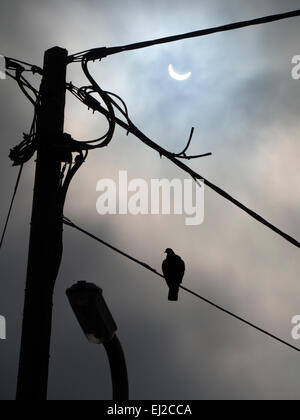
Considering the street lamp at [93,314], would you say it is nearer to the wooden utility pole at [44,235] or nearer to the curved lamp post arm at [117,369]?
the curved lamp post arm at [117,369]

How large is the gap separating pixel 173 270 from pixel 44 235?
9.02 metres

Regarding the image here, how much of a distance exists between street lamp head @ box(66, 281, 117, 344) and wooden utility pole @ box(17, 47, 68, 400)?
34 centimetres

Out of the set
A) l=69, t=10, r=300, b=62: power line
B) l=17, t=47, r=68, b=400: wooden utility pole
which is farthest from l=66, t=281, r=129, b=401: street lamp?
l=69, t=10, r=300, b=62: power line

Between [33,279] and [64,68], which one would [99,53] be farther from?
[33,279]

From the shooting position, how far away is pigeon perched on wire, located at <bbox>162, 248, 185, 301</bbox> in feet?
48.5

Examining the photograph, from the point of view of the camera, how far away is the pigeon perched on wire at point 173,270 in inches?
582

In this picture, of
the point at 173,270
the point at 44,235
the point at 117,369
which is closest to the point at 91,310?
the point at 117,369

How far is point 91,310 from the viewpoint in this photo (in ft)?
19.4

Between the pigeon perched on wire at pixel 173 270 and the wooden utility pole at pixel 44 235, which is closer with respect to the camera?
the wooden utility pole at pixel 44 235

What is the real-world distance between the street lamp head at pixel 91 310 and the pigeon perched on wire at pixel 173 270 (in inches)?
341

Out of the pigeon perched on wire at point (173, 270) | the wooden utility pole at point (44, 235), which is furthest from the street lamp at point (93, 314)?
the pigeon perched on wire at point (173, 270)
